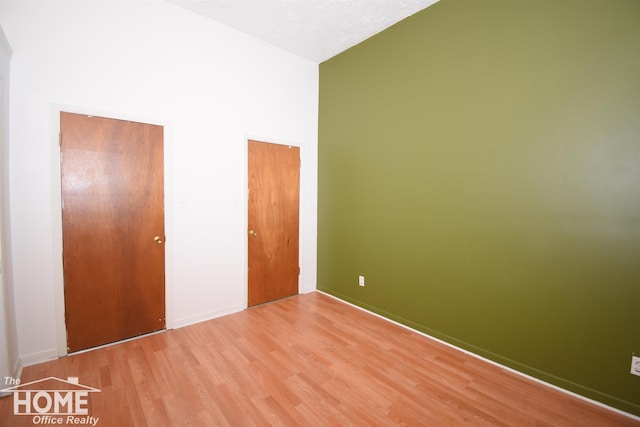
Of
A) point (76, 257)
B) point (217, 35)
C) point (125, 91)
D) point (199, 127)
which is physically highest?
point (217, 35)

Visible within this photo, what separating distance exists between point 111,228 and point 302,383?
2233 millimetres

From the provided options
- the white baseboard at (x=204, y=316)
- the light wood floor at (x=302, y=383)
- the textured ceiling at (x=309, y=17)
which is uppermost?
the textured ceiling at (x=309, y=17)

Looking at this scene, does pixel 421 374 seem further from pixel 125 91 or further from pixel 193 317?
pixel 125 91

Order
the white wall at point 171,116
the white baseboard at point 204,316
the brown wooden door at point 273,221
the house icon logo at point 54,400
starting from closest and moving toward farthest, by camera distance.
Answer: the house icon logo at point 54,400 < the white wall at point 171,116 < the white baseboard at point 204,316 < the brown wooden door at point 273,221

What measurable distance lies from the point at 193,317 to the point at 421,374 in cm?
243

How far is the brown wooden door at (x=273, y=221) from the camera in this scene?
3553mm

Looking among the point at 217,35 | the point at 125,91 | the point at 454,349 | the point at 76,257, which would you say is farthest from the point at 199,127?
the point at 454,349

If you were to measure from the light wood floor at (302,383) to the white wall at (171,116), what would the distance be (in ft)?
1.73

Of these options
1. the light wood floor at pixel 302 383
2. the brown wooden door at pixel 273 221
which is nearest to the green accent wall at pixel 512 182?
the light wood floor at pixel 302 383

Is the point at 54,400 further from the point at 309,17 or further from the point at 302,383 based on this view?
the point at 309,17

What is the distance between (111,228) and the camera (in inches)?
102

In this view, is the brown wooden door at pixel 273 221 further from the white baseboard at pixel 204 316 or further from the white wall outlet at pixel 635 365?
the white wall outlet at pixel 635 365

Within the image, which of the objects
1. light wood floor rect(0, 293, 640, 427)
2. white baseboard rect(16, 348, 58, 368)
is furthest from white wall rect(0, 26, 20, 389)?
light wood floor rect(0, 293, 640, 427)

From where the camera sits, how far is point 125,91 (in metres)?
2.60
